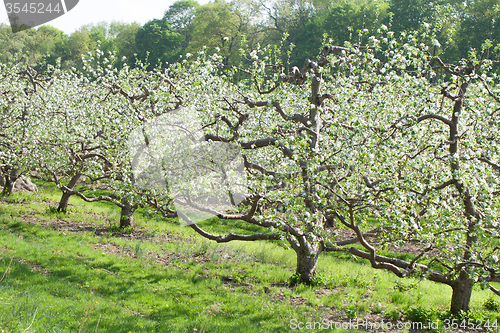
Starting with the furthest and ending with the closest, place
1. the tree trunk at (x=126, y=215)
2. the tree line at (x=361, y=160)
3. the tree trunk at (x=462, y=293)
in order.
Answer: the tree trunk at (x=126, y=215) < the tree trunk at (x=462, y=293) < the tree line at (x=361, y=160)

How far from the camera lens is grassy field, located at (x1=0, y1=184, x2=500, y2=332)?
11.0 m

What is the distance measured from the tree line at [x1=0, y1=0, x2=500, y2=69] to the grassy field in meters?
23.7

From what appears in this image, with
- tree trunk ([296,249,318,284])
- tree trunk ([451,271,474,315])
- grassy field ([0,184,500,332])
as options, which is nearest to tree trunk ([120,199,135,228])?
grassy field ([0,184,500,332])

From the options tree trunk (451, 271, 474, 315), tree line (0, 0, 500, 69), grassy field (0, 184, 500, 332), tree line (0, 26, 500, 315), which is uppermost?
tree line (0, 0, 500, 69)

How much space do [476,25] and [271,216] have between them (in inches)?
1975

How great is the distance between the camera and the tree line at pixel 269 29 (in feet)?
161

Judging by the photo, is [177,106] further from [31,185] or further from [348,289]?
[31,185]

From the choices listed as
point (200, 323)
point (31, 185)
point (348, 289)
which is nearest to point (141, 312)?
point (200, 323)

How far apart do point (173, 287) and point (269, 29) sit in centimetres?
6776

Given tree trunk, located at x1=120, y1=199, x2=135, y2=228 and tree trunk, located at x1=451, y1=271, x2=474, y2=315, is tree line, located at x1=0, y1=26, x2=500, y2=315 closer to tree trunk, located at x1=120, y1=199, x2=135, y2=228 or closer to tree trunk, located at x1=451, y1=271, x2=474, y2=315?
tree trunk, located at x1=451, y1=271, x2=474, y2=315

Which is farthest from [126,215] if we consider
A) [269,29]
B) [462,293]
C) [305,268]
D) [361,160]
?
[269,29]

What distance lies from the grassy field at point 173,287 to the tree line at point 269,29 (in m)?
23.7

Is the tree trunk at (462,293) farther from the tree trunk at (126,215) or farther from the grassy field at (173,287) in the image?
the tree trunk at (126,215)

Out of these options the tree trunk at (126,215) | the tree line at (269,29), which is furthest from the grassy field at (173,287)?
the tree line at (269,29)
